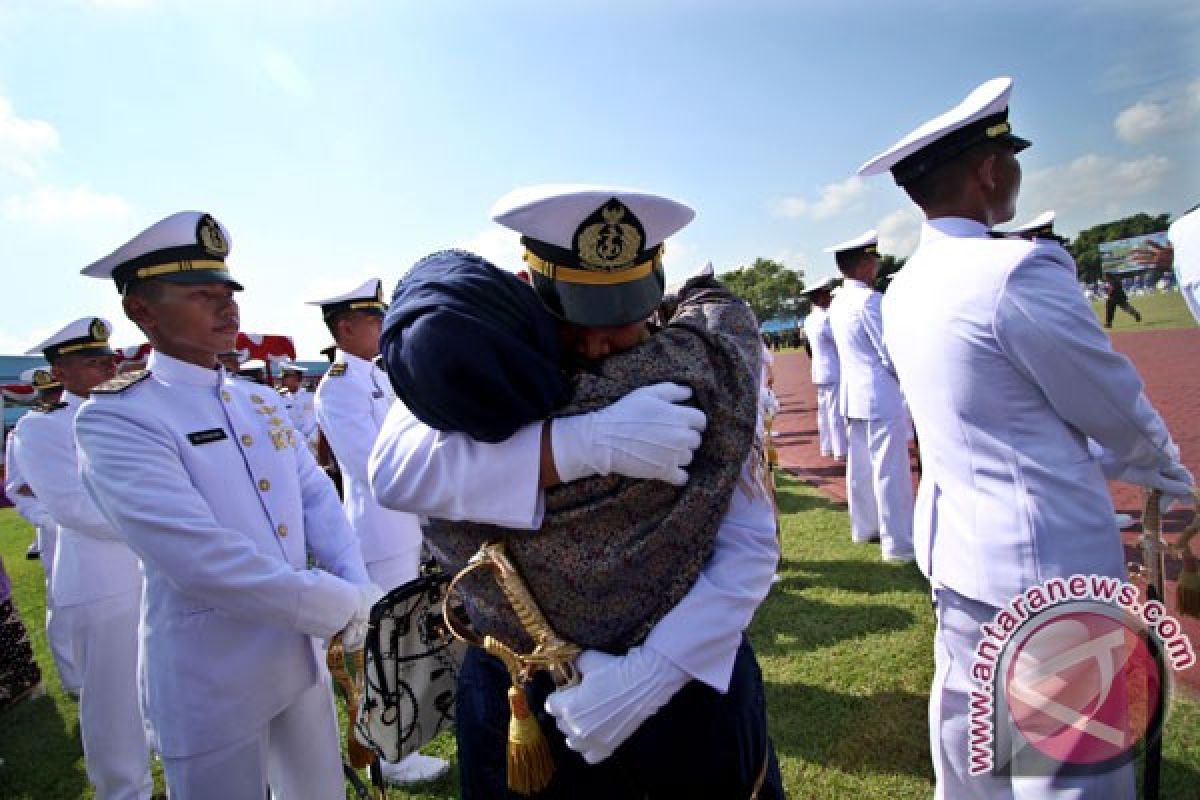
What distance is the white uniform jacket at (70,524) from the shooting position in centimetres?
328

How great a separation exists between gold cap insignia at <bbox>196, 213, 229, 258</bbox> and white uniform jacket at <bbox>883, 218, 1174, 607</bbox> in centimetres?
244

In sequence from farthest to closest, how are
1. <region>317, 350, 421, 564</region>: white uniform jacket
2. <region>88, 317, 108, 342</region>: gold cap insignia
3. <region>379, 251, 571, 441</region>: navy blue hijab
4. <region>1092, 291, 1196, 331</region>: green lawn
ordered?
<region>1092, 291, 1196, 331</region>: green lawn < <region>88, 317, 108, 342</region>: gold cap insignia < <region>317, 350, 421, 564</region>: white uniform jacket < <region>379, 251, 571, 441</region>: navy blue hijab

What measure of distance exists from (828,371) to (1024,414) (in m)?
7.33

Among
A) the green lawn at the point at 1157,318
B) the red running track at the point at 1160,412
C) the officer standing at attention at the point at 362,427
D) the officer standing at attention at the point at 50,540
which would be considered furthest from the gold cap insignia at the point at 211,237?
the green lawn at the point at 1157,318

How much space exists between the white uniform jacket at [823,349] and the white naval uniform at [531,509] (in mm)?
7883

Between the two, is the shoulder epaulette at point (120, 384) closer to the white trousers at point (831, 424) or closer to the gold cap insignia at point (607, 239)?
the gold cap insignia at point (607, 239)

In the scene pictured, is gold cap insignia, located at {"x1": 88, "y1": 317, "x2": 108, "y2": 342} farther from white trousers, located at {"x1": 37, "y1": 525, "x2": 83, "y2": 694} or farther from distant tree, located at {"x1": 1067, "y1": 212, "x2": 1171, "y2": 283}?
distant tree, located at {"x1": 1067, "y1": 212, "x2": 1171, "y2": 283}

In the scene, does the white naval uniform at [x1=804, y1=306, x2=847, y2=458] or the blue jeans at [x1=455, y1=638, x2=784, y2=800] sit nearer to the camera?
the blue jeans at [x1=455, y1=638, x2=784, y2=800]

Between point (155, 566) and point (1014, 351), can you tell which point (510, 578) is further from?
point (1014, 351)

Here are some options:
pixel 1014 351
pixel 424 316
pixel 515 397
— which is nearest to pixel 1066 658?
pixel 1014 351

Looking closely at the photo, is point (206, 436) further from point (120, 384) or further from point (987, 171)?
point (987, 171)

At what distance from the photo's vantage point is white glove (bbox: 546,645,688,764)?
1.19m

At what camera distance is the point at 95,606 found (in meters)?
3.27

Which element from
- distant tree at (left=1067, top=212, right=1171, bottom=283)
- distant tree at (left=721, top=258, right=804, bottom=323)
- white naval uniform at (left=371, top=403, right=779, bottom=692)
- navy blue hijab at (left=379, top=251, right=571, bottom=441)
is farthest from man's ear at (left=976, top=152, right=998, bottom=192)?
distant tree at (left=721, top=258, right=804, bottom=323)
